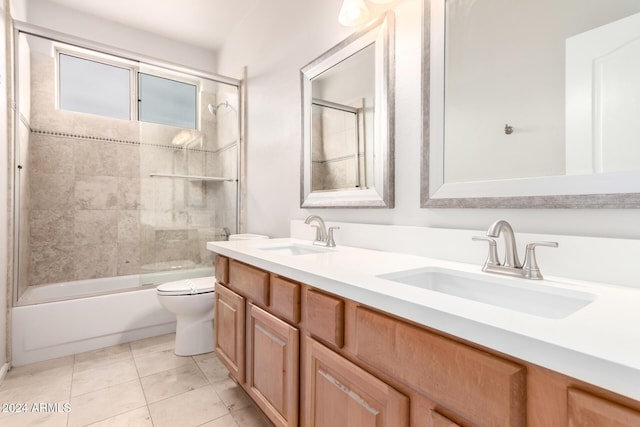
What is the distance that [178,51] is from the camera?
311 centimetres

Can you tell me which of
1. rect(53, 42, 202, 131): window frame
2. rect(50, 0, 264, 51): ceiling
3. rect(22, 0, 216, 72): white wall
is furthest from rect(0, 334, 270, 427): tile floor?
rect(50, 0, 264, 51): ceiling

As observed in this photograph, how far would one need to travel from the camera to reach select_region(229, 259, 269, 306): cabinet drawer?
118 cm

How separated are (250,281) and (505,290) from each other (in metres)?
0.94

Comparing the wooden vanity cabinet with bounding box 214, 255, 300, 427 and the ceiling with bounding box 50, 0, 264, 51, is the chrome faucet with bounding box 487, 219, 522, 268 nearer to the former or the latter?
the wooden vanity cabinet with bounding box 214, 255, 300, 427

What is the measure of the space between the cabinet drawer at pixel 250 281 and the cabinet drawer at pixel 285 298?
0.05 metres

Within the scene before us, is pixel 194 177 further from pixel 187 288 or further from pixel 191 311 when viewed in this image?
pixel 191 311

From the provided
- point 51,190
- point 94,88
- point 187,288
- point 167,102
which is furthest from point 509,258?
point 94,88

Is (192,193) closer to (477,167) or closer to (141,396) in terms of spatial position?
(141,396)

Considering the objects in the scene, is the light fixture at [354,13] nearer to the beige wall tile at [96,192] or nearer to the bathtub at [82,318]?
the bathtub at [82,318]

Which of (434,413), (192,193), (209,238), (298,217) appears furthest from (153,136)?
(434,413)

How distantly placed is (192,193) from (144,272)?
0.78 m

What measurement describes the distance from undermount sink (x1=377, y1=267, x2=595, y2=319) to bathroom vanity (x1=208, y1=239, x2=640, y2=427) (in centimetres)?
2

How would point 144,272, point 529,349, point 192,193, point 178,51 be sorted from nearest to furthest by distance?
1. point 529,349
2. point 144,272
3. point 192,193
4. point 178,51

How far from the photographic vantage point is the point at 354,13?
56.4 inches
